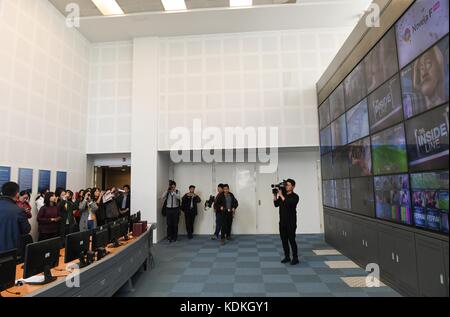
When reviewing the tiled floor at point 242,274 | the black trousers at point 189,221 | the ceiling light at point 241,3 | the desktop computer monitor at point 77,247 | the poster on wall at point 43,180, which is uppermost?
the ceiling light at point 241,3

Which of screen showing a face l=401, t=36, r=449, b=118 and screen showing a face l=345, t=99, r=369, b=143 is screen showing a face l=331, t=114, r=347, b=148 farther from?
screen showing a face l=401, t=36, r=449, b=118

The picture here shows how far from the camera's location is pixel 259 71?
8211 millimetres

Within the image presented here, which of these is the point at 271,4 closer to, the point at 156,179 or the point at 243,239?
the point at 156,179

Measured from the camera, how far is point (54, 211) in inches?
219

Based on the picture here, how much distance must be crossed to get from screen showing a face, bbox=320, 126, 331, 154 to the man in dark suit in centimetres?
634

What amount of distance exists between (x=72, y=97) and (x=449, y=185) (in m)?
8.63

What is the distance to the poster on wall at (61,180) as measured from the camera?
713 centimetres

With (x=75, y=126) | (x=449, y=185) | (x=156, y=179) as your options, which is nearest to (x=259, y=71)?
(x=156, y=179)

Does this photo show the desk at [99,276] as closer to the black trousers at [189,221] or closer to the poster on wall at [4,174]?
the poster on wall at [4,174]

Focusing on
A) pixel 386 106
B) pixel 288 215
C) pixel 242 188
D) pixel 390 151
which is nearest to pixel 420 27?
pixel 386 106

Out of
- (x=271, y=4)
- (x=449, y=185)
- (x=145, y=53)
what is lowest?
(x=449, y=185)

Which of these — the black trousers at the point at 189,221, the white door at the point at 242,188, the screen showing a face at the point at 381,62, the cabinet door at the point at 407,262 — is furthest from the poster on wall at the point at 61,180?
the cabinet door at the point at 407,262

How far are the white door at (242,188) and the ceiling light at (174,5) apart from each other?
15.6 ft

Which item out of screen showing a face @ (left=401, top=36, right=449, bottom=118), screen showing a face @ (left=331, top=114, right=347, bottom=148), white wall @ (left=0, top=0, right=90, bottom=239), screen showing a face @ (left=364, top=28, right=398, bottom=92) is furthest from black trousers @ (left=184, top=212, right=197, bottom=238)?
screen showing a face @ (left=401, top=36, right=449, bottom=118)
